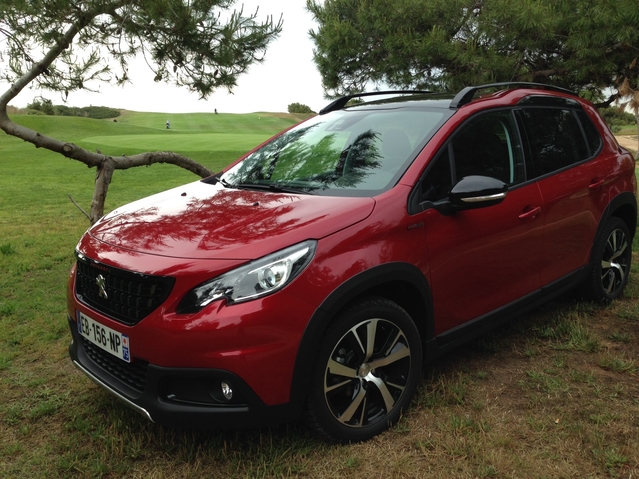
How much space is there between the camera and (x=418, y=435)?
2.88 meters

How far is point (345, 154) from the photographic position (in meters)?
3.41

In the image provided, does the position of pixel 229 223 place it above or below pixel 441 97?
below

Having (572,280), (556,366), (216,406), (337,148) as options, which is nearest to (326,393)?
(216,406)

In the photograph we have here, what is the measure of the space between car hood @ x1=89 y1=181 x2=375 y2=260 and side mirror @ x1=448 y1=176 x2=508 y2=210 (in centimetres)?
50

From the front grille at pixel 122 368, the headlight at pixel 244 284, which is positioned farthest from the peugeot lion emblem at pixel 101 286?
the headlight at pixel 244 284

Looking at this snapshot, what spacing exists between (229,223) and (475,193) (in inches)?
49.8

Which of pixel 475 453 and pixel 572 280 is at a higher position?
pixel 572 280

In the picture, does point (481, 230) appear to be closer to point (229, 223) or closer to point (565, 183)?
point (565, 183)

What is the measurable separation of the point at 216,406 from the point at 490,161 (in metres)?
2.11

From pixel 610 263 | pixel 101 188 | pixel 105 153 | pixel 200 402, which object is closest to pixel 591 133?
pixel 610 263

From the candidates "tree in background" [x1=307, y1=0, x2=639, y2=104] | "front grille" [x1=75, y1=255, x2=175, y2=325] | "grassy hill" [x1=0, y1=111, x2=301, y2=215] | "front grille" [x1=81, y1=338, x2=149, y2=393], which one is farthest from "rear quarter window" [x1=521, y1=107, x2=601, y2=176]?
"grassy hill" [x1=0, y1=111, x2=301, y2=215]

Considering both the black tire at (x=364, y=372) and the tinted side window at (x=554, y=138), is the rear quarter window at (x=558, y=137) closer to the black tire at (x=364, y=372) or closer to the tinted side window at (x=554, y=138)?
the tinted side window at (x=554, y=138)

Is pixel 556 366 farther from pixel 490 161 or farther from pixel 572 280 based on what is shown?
pixel 490 161

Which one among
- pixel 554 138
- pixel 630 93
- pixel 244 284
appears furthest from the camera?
pixel 630 93
